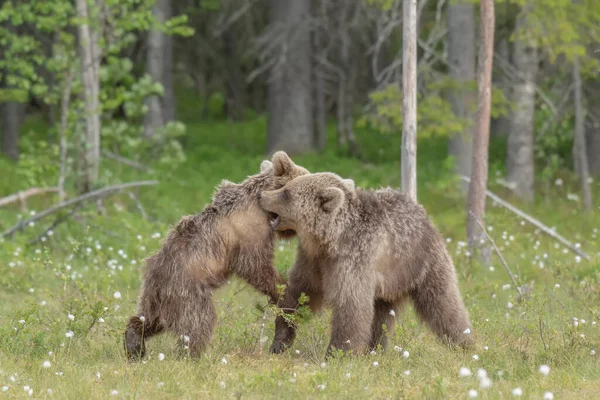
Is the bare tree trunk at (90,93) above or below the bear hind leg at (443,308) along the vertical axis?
above

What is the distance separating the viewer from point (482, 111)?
984 centimetres

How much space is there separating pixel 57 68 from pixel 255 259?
705 centimetres

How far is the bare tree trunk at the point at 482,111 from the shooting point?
9.61 m

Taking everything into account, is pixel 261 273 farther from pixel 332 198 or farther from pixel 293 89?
pixel 293 89

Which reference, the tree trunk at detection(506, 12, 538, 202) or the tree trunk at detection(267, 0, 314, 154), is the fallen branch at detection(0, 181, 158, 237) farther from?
the tree trunk at detection(267, 0, 314, 154)

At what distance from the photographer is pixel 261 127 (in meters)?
27.2

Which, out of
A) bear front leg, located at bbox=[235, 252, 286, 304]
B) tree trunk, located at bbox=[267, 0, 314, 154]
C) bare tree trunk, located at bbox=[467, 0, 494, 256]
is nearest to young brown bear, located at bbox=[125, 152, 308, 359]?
bear front leg, located at bbox=[235, 252, 286, 304]

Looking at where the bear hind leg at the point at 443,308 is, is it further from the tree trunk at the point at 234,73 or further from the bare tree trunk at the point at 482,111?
the tree trunk at the point at 234,73

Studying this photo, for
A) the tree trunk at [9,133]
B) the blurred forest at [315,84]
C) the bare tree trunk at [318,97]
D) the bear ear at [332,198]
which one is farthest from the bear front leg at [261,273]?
the tree trunk at [9,133]

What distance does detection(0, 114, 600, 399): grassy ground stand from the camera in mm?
5625

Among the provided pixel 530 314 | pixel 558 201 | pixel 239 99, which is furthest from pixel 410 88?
pixel 239 99

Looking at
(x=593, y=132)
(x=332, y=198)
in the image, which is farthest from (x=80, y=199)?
(x=593, y=132)

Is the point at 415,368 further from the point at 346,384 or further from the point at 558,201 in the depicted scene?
the point at 558,201

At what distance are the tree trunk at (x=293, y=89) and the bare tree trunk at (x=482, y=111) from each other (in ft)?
33.6
